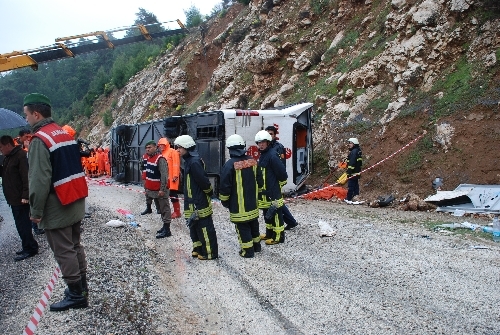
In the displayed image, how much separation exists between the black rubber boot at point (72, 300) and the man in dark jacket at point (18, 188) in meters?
2.76

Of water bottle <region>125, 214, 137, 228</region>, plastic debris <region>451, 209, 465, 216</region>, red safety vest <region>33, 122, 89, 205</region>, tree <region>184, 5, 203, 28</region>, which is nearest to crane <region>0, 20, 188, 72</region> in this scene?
tree <region>184, 5, 203, 28</region>

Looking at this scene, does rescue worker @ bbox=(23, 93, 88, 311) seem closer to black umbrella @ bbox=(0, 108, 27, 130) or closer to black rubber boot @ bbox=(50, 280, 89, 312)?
black rubber boot @ bbox=(50, 280, 89, 312)

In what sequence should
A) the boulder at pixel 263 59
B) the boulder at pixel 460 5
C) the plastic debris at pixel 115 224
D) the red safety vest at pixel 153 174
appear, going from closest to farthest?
the red safety vest at pixel 153 174
the plastic debris at pixel 115 224
the boulder at pixel 460 5
the boulder at pixel 263 59

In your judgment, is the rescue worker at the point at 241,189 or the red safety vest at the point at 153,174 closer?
the rescue worker at the point at 241,189

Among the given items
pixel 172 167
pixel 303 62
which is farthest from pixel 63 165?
pixel 303 62

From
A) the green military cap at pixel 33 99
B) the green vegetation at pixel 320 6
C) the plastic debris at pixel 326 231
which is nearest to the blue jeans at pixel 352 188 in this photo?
the plastic debris at pixel 326 231

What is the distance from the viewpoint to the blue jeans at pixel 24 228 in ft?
21.1

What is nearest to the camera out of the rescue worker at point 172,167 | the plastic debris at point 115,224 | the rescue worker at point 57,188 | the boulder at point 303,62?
the rescue worker at point 57,188

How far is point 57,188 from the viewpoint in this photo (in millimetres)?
3873

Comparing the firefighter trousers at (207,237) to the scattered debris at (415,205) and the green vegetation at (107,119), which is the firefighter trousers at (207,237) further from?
the green vegetation at (107,119)

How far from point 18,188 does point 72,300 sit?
314 cm

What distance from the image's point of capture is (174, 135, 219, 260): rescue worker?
6059mm

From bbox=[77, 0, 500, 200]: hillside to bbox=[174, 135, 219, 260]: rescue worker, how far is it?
6564 mm

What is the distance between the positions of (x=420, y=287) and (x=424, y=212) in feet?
Result: 16.4
